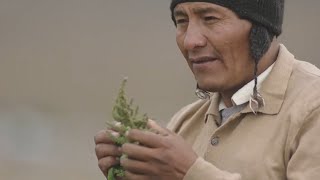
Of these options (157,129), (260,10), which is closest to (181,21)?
(260,10)

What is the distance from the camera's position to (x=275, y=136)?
2.40m

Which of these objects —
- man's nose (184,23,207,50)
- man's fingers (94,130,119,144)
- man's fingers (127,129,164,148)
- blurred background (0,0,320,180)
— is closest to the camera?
man's fingers (127,129,164,148)

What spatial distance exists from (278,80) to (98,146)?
1.97ft

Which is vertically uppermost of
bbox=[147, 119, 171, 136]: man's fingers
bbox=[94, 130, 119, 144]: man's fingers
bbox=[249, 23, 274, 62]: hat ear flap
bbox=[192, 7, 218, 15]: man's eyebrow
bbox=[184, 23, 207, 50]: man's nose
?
bbox=[192, 7, 218, 15]: man's eyebrow

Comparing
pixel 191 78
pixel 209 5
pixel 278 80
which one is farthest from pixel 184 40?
pixel 191 78

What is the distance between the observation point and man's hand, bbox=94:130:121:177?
237 centimetres

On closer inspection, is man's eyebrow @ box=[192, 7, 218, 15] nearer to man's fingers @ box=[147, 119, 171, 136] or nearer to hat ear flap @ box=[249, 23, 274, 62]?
hat ear flap @ box=[249, 23, 274, 62]

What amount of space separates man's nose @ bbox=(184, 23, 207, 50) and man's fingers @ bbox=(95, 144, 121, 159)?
1.31 ft

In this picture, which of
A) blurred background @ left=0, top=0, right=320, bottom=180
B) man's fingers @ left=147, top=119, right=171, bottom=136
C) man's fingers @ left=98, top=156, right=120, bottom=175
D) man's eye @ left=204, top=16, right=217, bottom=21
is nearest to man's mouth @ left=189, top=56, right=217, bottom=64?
man's eye @ left=204, top=16, right=217, bottom=21

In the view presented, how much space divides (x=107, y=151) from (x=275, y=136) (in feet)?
1.64

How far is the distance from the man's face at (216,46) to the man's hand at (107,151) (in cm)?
37

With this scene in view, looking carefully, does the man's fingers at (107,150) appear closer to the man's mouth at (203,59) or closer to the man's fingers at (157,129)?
the man's fingers at (157,129)

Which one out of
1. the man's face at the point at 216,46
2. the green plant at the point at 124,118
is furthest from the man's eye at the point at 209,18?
the green plant at the point at 124,118

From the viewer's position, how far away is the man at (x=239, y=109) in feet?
7.52
